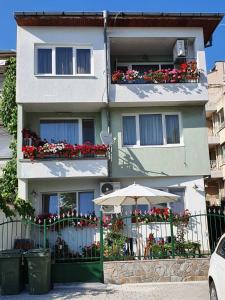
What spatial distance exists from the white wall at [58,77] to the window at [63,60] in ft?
0.91

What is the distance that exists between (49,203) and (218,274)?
33.4 feet

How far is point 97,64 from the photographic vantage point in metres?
16.1

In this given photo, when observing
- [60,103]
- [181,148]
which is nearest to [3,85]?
[60,103]

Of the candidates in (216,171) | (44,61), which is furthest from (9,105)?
→ (216,171)

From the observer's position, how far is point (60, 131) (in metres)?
16.7

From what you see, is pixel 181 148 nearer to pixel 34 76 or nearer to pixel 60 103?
pixel 60 103

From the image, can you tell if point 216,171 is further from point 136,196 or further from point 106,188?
point 136,196

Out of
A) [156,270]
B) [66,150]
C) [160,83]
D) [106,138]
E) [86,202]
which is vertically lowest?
[156,270]

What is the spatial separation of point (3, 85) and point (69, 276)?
10035 millimetres

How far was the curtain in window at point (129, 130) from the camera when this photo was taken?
16.3m

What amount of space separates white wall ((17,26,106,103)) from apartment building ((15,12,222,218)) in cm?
4

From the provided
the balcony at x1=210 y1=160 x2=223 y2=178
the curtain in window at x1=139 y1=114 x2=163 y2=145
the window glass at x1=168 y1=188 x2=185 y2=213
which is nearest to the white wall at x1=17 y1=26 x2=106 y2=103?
the curtain in window at x1=139 y1=114 x2=163 y2=145

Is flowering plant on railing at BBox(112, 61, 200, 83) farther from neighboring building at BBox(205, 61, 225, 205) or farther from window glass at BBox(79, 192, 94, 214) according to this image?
neighboring building at BBox(205, 61, 225, 205)

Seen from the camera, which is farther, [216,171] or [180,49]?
[216,171]
